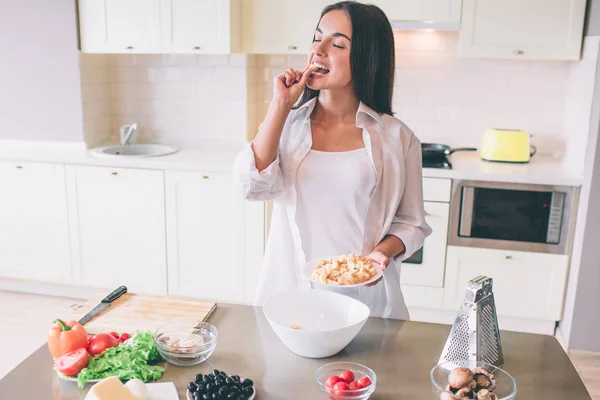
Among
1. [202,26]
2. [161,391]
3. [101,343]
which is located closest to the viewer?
[161,391]

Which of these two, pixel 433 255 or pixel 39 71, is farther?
pixel 39 71

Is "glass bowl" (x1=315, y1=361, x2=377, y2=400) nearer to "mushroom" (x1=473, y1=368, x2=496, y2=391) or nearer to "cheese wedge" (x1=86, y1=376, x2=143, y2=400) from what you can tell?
"mushroom" (x1=473, y1=368, x2=496, y2=391)

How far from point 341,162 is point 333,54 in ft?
1.05

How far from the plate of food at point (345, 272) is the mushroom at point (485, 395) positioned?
1.34 feet

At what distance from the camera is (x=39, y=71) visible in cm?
374

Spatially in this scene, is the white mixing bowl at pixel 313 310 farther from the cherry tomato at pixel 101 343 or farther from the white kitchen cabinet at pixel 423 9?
the white kitchen cabinet at pixel 423 9

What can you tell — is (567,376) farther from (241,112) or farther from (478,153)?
(241,112)

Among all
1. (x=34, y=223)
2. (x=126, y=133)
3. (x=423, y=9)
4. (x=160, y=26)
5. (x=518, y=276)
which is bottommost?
(x=518, y=276)

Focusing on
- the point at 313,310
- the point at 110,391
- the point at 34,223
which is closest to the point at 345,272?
the point at 313,310

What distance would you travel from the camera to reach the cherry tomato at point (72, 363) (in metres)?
1.36

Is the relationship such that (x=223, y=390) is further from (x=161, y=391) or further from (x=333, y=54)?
(x=333, y=54)

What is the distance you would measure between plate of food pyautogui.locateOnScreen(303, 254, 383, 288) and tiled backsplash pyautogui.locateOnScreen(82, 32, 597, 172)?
2243 mm

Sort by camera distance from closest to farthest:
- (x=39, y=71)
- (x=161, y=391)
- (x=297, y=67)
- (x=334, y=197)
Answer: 1. (x=161, y=391)
2. (x=334, y=197)
3. (x=39, y=71)
4. (x=297, y=67)

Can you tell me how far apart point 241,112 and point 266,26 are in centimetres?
66
